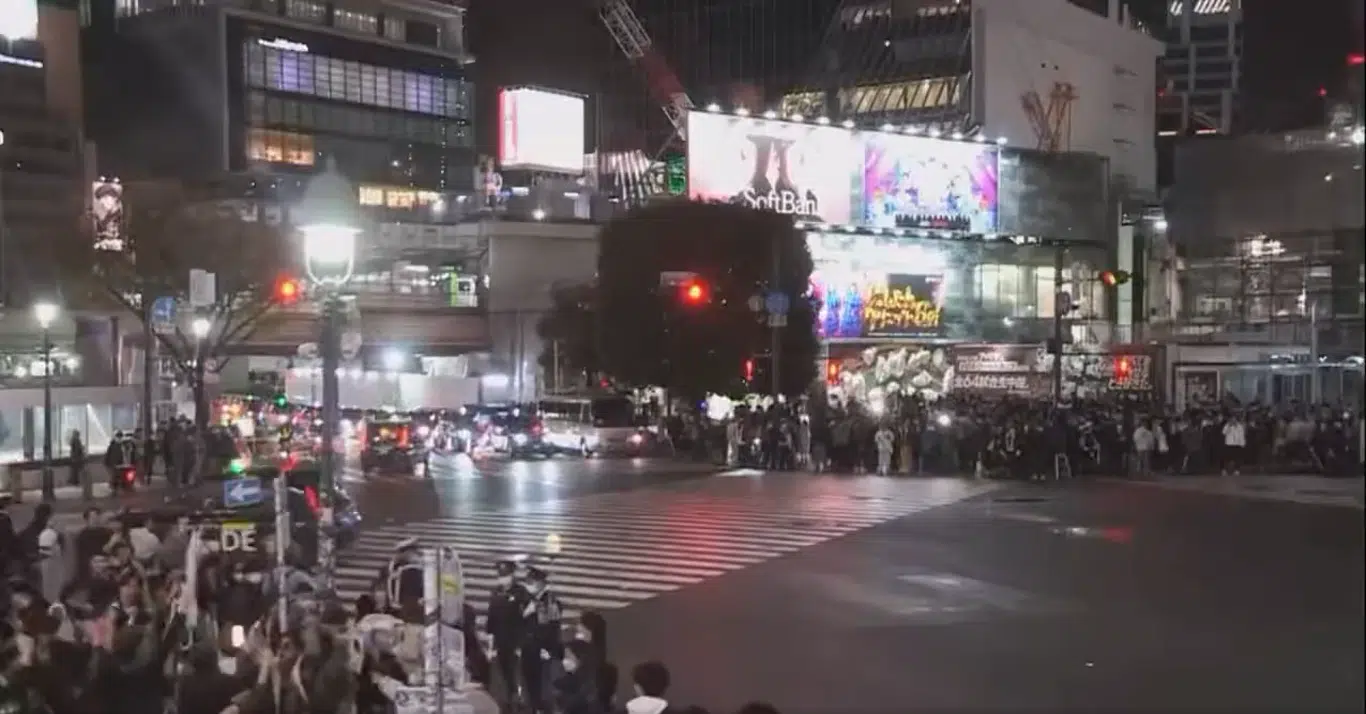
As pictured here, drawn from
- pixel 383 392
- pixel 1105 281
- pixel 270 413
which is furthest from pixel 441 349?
pixel 1105 281

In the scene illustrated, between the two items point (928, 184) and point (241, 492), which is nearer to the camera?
point (241, 492)

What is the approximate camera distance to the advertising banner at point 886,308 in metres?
54.6

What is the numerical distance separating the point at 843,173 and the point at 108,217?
28265 millimetres

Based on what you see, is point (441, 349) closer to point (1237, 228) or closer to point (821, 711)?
point (1237, 228)

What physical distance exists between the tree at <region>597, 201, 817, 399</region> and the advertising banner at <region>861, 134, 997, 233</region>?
995 centimetres

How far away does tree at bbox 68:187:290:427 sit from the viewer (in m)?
38.4

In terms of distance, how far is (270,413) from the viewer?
48656mm

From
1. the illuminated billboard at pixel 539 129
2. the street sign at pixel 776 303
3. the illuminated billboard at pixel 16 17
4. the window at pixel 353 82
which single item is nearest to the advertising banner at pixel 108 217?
the illuminated billboard at pixel 16 17

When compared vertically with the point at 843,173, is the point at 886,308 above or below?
below

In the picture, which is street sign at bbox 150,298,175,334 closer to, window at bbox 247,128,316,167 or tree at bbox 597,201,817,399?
tree at bbox 597,201,817,399

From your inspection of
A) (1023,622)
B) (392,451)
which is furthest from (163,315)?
(1023,622)

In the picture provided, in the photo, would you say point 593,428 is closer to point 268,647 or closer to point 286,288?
point 286,288

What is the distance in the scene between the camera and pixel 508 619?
10898mm

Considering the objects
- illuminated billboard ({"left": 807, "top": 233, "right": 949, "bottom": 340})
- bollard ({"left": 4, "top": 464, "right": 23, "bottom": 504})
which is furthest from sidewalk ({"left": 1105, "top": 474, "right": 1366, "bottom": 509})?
bollard ({"left": 4, "top": 464, "right": 23, "bottom": 504})
